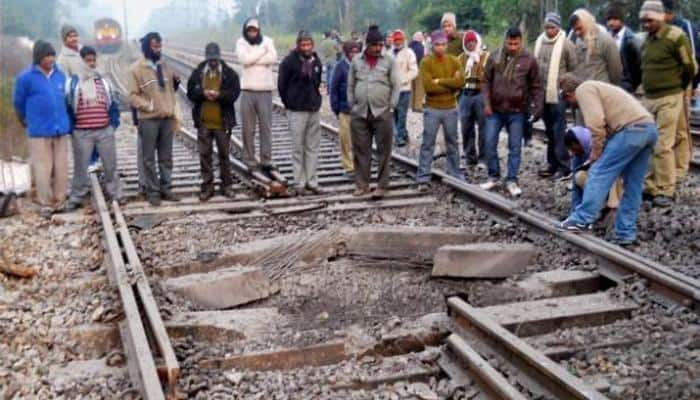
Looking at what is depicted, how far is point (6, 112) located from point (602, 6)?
17673 millimetres

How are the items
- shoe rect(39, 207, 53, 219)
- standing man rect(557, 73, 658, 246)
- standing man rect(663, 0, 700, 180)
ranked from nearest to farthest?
1. standing man rect(557, 73, 658, 246)
2. shoe rect(39, 207, 53, 219)
3. standing man rect(663, 0, 700, 180)

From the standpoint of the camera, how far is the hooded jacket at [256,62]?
30.6 ft

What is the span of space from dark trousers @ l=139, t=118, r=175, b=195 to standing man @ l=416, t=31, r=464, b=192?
2.84 metres

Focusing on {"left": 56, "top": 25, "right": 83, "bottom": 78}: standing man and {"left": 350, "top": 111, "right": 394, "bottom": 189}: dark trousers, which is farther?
{"left": 56, "top": 25, "right": 83, "bottom": 78}: standing man

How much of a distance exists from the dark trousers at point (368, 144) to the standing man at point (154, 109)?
6.63 ft

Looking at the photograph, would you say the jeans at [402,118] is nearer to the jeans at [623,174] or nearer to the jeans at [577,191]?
the jeans at [577,191]

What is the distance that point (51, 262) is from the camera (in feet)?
21.9

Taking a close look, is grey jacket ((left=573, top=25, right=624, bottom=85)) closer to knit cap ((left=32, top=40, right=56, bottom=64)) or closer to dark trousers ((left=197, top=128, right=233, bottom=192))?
dark trousers ((left=197, top=128, right=233, bottom=192))

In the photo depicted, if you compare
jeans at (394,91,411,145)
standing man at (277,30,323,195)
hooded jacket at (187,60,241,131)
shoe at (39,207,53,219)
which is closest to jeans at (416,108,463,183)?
standing man at (277,30,323,195)

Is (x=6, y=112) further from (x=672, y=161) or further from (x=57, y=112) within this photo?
(x=672, y=161)

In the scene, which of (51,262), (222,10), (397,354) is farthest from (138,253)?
(222,10)

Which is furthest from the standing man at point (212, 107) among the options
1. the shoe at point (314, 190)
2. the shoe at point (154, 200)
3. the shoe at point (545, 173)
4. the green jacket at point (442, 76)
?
the shoe at point (545, 173)

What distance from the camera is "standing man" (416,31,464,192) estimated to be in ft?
29.4

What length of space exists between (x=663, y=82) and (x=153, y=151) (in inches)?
212
